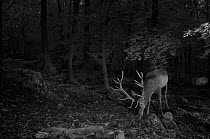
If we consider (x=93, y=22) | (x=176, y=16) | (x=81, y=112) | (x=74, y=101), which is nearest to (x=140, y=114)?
(x=81, y=112)

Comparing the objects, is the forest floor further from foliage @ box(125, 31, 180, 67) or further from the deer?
foliage @ box(125, 31, 180, 67)

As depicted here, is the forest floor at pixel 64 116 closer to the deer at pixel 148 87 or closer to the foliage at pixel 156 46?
the deer at pixel 148 87

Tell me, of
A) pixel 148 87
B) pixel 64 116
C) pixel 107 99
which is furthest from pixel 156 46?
pixel 64 116

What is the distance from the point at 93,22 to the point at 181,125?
738 centimetres

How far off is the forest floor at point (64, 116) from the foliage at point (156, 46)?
262 centimetres

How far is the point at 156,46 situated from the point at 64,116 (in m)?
5.49

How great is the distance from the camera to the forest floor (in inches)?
261

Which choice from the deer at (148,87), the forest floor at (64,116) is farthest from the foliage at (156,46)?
the forest floor at (64,116)

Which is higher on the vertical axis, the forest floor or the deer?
the deer

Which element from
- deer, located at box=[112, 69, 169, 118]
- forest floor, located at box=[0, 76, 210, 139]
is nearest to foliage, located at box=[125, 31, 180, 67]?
deer, located at box=[112, 69, 169, 118]

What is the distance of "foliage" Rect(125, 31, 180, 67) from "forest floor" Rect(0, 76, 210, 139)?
8.59 feet

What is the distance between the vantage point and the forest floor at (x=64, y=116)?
6.63 metres

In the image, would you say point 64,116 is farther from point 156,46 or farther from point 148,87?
point 156,46

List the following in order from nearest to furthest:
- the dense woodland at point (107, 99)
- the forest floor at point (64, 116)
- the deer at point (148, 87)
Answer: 1. the forest floor at point (64, 116)
2. the dense woodland at point (107, 99)
3. the deer at point (148, 87)
